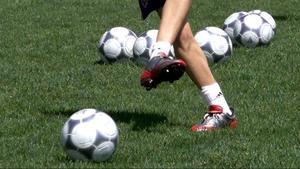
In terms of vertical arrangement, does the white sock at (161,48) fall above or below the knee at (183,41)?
above

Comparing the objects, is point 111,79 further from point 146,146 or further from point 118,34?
point 146,146

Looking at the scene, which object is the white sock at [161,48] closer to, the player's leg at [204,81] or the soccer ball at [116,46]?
the player's leg at [204,81]

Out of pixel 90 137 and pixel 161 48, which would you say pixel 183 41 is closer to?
pixel 161 48

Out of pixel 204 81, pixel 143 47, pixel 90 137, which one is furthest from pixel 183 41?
pixel 143 47

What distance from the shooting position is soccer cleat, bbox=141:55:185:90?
6211 millimetres

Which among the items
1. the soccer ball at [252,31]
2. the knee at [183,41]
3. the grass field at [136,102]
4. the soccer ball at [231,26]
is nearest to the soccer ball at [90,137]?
the grass field at [136,102]

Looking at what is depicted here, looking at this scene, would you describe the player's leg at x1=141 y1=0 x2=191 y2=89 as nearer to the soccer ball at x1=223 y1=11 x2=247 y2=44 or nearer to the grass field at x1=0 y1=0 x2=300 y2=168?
the grass field at x1=0 y1=0 x2=300 y2=168

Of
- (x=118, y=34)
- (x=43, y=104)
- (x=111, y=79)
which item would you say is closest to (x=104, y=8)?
(x=118, y=34)

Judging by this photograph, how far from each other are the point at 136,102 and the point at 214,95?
1255 mm

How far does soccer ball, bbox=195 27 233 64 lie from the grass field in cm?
13

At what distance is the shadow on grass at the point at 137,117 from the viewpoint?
7.05m

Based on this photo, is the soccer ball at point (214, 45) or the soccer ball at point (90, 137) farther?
the soccer ball at point (214, 45)

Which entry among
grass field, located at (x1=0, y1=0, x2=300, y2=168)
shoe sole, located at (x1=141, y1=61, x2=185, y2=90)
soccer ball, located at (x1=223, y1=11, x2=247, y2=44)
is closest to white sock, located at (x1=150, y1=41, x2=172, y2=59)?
shoe sole, located at (x1=141, y1=61, x2=185, y2=90)

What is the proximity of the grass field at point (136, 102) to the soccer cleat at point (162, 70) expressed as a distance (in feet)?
1.57
